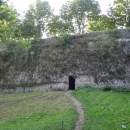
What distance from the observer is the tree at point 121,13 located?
37469 mm

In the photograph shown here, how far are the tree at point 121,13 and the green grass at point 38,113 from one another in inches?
808

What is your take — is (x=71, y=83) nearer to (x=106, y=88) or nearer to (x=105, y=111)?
(x=106, y=88)

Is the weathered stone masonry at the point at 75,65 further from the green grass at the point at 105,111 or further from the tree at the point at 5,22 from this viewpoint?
the tree at the point at 5,22

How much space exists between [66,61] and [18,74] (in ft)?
22.0

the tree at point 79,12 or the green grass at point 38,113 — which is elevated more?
the tree at point 79,12

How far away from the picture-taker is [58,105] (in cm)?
1909

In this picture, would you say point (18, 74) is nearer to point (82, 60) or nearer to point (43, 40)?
point (43, 40)

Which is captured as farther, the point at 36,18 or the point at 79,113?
the point at 36,18

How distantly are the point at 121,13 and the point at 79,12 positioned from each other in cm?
772

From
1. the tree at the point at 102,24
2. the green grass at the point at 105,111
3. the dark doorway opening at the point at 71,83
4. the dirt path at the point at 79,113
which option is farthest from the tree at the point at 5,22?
the tree at the point at 102,24

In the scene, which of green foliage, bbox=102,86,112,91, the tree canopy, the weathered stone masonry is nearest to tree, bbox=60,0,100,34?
the tree canopy

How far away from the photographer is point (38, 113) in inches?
669

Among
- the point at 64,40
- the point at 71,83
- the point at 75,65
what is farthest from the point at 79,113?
the point at 64,40

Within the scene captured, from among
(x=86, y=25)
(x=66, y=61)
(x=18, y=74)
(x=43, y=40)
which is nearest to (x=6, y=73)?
Answer: (x=18, y=74)
